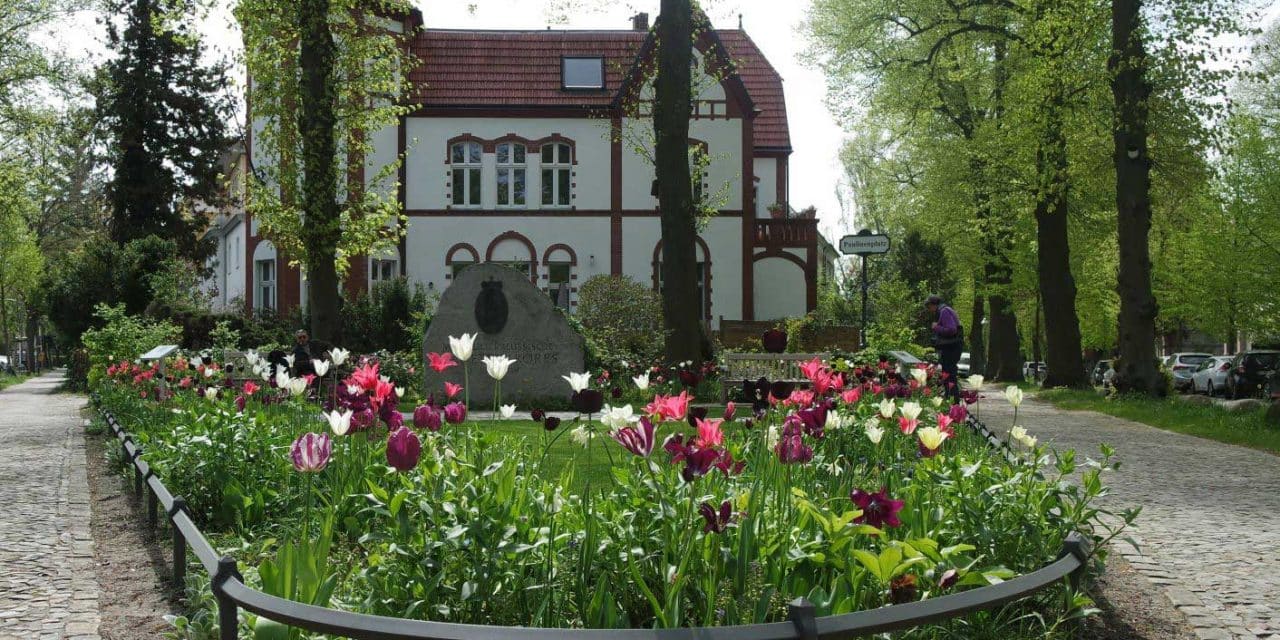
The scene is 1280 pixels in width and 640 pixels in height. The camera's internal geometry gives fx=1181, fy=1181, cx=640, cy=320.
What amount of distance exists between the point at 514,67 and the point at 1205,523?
32.2 metres

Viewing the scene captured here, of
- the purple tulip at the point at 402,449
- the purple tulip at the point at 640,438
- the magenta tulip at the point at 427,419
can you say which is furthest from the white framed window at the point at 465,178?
the purple tulip at the point at 640,438

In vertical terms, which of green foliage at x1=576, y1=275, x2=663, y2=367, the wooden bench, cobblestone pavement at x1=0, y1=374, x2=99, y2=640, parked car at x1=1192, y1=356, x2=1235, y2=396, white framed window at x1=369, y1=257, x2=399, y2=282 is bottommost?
parked car at x1=1192, y1=356, x2=1235, y2=396

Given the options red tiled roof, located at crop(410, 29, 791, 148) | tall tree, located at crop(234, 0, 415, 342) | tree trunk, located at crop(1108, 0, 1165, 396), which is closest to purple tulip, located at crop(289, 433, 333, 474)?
tall tree, located at crop(234, 0, 415, 342)

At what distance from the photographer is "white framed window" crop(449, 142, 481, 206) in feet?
120

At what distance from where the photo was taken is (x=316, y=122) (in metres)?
20.2

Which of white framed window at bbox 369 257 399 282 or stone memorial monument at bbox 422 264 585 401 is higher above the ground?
white framed window at bbox 369 257 399 282

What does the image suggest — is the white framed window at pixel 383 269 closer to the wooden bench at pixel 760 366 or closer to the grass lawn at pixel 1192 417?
the wooden bench at pixel 760 366

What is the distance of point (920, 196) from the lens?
125 ft

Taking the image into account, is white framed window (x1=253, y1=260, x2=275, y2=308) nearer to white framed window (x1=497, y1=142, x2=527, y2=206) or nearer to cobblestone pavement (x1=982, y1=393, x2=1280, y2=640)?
white framed window (x1=497, y1=142, x2=527, y2=206)

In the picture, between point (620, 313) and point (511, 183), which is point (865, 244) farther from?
point (511, 183)

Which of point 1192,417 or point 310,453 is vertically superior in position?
point 310,453

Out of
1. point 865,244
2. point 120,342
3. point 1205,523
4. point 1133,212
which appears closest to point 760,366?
point 865,244

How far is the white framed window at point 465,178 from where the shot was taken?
36469 mm

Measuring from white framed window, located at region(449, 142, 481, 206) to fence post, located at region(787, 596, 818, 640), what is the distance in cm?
3428
